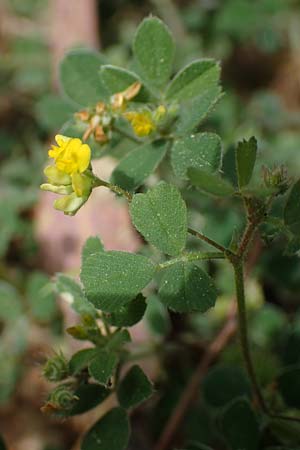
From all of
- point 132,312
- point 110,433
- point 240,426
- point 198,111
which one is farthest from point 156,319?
point 198,111

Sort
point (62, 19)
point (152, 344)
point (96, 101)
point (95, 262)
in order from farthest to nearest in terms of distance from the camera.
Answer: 1. point (62, 19)
2. point (152, 344)
3. point (96, 101)
4. point (95, 262)

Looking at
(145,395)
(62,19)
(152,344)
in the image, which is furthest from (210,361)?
(62,19)

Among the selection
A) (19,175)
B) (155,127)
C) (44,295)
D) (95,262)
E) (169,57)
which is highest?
(169,57)

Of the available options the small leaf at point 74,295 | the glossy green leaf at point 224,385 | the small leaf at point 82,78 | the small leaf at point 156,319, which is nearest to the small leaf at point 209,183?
the small leaf at point 74,295

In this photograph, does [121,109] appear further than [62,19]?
No

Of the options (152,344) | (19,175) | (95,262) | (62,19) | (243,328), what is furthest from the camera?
(62,19)

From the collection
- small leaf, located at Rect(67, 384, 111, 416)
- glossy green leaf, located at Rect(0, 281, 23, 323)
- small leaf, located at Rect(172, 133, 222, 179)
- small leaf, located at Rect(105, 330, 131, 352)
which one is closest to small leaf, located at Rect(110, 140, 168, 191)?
small leaf, located at Rect(172, 133, 222, 179)

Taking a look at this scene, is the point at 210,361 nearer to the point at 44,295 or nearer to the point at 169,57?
the point at 44,295
